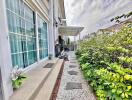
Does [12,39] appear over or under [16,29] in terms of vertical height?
under

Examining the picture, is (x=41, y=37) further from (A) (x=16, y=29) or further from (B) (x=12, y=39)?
(B) (x=12, y=39)

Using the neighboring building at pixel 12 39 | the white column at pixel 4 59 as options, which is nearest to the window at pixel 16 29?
the neighboring building at pixel 12 39

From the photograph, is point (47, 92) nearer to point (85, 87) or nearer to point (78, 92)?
point (78, 92)

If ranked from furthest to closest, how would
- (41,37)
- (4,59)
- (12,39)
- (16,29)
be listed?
(41,37), (16,29), (12,39), (4,59)

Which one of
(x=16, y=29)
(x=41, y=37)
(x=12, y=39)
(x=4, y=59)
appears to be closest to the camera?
(x=4, y=59)

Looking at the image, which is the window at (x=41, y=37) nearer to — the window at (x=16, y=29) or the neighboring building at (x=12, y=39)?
the neighboring building at (x=12, y=39)

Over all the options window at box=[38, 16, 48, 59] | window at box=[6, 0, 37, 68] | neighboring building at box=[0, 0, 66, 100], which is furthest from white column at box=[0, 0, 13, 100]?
window at box=[38, 16, 48, 59]

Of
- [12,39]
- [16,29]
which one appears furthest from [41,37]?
[12,39]

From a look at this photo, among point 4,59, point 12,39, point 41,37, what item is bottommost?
point 4,59

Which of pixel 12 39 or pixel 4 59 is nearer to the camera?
pixel 4 59

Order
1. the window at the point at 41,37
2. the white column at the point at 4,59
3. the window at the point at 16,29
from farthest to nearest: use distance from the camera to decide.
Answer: the window at the point at 41,37 < the window at the point at 16,29 < the white column at the point at 4,59

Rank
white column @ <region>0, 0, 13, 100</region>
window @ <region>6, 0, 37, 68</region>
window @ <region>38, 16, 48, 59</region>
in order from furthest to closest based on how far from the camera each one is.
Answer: window @ <region>38, 16, 48, 59</region> → window @ <region>6, 0, 37, 68</region> → white column @ <region>0, 0, 13, 100</region>

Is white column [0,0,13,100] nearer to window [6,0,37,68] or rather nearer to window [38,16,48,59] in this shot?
window [6,0,37,68]

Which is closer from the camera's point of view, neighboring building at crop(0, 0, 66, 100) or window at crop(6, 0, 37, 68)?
neighboring building at crop(0, 0, 66, 100)
